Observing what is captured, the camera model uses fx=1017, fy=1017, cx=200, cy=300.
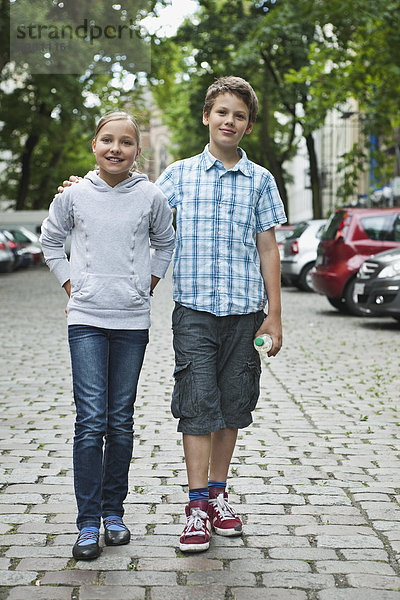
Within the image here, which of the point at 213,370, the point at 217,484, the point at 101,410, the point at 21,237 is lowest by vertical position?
the point at 21,237

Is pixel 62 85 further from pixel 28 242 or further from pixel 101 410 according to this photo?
pixel 101 410

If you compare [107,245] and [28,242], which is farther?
[28,242]

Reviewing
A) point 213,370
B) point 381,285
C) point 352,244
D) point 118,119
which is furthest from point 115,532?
point 352,244

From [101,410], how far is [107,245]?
2.13ft

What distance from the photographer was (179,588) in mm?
3547

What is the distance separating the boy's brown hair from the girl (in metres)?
0.38

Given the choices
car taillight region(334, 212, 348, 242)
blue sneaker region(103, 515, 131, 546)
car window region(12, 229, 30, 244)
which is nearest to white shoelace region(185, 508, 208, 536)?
blue sneaker region(103, 515, 131, 546)

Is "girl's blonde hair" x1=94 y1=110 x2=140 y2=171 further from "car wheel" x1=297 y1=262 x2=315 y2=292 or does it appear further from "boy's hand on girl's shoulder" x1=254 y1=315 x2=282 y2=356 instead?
"car wheel" x1=297 y1=262 x2=315 y2=292

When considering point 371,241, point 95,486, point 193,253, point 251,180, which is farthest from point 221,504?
point 371,241

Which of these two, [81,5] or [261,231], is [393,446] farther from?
[81,5]

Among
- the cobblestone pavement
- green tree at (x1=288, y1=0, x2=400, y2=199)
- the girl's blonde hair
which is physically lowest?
the cobblestone pavement

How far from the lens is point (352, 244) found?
55.0 ft

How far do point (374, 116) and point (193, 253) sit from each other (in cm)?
2186

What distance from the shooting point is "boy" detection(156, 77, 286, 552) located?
4.16 m
